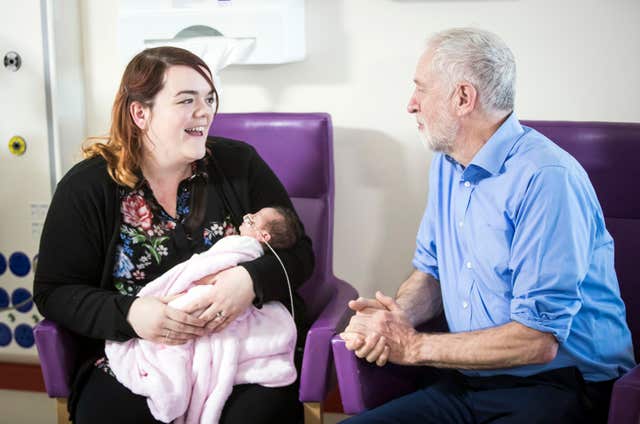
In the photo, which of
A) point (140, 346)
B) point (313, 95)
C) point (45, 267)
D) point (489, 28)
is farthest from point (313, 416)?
point (489, 28)

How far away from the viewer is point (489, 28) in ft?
7.50

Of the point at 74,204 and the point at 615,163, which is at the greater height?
the point at 615,163

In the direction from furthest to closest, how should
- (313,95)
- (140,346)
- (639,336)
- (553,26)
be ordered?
(313,95), (553,26), (639,336), (140,346)

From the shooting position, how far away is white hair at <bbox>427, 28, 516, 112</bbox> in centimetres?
162

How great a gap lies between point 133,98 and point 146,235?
349mm

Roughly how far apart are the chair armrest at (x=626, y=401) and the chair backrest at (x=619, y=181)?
0.52m

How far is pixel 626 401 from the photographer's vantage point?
1388 millimetres

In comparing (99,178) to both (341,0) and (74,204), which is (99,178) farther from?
(341,0)

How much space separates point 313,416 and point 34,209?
4.58 feet

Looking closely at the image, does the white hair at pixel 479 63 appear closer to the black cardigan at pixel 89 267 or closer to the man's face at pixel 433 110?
the man's face at pixel 433 110

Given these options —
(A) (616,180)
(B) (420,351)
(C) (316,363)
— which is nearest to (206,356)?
(C) (316,363)

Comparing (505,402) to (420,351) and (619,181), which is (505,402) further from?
(619,181)

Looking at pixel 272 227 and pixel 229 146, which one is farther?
pixel 229 146

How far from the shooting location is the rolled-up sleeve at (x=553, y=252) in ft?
4.88
